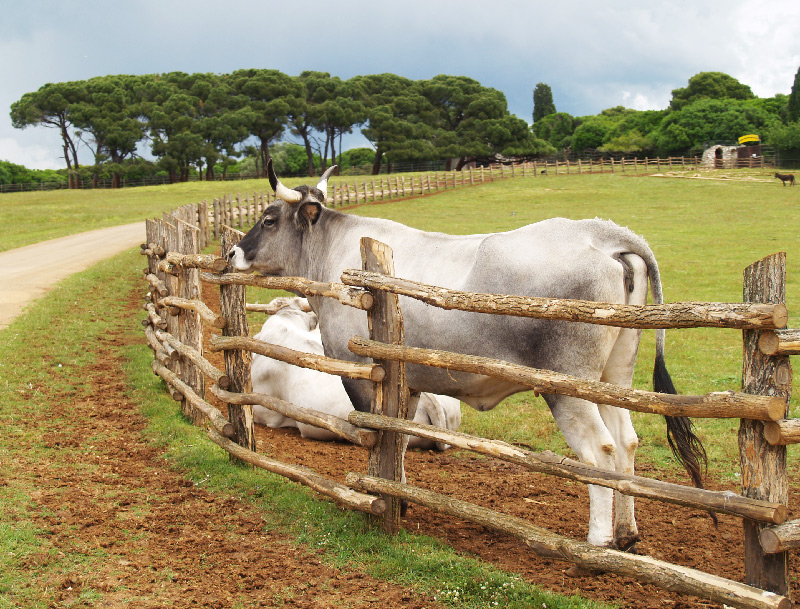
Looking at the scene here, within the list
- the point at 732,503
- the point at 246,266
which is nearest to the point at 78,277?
the point at 246,266

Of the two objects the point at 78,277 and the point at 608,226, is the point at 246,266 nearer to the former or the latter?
the point at 608,226

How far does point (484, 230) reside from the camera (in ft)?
85.1

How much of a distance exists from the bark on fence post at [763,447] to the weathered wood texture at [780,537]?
0.07 meters

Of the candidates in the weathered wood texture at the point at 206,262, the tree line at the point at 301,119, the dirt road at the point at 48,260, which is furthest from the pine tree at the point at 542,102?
the weathered wood texture at the point at 206,262

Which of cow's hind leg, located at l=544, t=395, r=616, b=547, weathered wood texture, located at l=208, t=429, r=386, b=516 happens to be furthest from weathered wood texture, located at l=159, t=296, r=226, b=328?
cow's hind leg, located at l=544, t=395, r=616, b=547

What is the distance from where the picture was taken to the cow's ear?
6.42m

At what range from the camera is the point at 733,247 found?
70.1 feet

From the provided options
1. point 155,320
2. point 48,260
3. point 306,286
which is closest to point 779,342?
point 306,286

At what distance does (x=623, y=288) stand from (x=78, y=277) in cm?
1463

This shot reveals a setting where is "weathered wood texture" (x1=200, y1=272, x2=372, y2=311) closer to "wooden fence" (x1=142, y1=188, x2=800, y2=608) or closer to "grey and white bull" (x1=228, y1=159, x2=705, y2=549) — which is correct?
"wooden fence" (x1=142, y1=188, x2=800, y2=608)

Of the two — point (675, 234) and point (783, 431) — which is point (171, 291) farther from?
point (675, 234)

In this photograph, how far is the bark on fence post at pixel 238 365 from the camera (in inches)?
253

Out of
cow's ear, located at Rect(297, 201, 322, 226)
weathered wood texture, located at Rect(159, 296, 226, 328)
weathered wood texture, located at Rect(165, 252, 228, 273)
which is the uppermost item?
cow's ear, located at Rect(297, 201, 322, 226)

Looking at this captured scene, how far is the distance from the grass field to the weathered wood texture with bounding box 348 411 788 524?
70 centimetres
